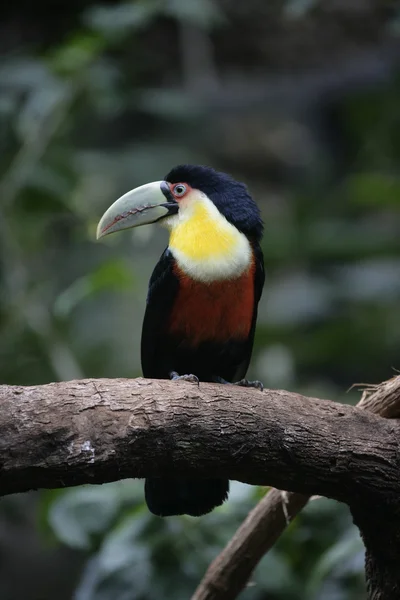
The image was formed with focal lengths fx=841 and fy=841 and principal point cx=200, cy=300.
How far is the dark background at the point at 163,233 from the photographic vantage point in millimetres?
3674

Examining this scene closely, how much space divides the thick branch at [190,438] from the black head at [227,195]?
0.73m

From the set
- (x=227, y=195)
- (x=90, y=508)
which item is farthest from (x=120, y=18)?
(x=90, y=508)

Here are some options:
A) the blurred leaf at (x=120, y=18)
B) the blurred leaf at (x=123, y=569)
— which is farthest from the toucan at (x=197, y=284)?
the blurred leaf at (x=120, y=18)

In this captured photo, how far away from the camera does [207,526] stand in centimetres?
367

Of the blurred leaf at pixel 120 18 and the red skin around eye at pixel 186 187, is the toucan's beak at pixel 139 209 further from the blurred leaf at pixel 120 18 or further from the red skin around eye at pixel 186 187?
the blurred leaf at pixel 120 18

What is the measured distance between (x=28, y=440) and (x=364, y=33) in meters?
7.02

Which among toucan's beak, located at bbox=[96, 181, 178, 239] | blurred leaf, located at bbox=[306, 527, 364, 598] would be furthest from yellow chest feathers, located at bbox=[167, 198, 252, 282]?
blurred leaf, located at bbox=[306, 527, 364, 598]

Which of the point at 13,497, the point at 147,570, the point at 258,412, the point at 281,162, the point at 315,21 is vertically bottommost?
the point at 13,497

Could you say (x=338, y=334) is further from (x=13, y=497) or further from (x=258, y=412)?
(x=258, y=412)

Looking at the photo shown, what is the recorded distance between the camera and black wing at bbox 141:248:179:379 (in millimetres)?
3123

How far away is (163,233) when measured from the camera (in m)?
6.57

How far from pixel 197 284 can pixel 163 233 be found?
11.6ft

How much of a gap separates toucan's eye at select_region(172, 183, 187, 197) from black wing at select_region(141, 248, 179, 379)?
27 centimetres

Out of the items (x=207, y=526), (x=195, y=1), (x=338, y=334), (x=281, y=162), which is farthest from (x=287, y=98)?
(x=207, y=526)
